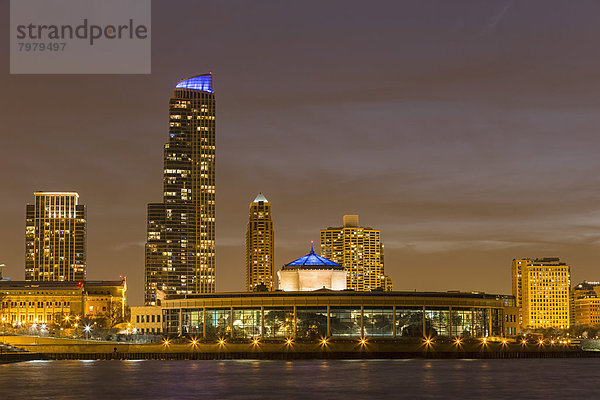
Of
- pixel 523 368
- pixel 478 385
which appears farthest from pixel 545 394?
pixel 523 368

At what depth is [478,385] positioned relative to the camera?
150000 millimetres

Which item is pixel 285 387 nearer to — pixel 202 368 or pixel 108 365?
pixel 202 368

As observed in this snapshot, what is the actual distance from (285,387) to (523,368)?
62195 millimetres

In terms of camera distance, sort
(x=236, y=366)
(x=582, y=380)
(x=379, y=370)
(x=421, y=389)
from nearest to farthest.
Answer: (x=421, y=389) → (x=582, y=380) → (x=379, y=370) → (x=236, y=366)

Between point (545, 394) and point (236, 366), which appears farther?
point (236, 366)

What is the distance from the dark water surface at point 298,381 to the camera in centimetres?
13712

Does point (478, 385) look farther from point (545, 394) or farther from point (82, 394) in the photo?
point (82, 394)

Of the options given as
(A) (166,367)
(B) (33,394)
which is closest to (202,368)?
(A) (166,367)

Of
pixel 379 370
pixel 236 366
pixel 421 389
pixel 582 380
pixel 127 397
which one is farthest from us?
pixel 236 366

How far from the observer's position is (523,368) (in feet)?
622

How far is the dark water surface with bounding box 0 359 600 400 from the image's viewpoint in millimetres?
137125

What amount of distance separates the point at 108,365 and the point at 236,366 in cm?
2534

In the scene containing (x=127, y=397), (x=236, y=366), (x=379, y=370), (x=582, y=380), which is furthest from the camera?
(x=236, y=366)

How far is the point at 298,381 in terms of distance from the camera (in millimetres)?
154750
